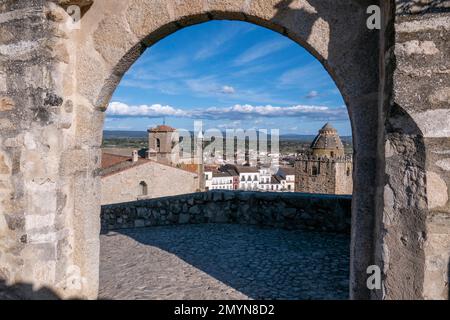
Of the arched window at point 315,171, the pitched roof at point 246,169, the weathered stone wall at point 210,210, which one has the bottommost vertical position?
the pitched roof at point 246,169

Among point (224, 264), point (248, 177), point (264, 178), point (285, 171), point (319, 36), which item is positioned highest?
point (319, 36)

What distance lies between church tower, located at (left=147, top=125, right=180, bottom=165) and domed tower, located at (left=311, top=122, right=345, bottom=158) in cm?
1395

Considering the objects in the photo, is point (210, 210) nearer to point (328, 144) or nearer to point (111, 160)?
point (111, 160)

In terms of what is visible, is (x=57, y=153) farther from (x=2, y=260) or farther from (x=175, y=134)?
(x=175, y=134)

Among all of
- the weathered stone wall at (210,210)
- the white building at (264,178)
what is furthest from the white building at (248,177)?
the weathered stone wall at (210,210)

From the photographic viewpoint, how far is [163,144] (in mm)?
34250

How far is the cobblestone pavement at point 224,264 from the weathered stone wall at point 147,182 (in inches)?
520

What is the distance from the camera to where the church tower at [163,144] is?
3350cm

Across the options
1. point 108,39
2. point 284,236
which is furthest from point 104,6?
point 284,236

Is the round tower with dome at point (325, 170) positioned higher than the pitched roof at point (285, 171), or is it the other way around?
the round tower with dome at point (325, 170)

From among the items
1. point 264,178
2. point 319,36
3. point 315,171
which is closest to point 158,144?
point 315,171

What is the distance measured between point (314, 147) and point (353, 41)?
2995cm

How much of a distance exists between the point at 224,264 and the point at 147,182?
51.9 ft
